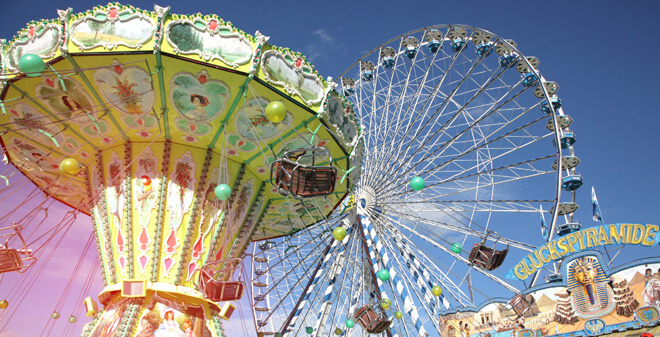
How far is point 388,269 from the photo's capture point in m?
13.3

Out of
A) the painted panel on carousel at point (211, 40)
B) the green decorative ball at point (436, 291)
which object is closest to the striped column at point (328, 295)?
the green decorative ball at point (436, 291)

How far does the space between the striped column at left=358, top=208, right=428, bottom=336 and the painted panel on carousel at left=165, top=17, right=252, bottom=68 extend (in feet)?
24.7

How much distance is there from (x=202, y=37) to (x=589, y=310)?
11951 mm

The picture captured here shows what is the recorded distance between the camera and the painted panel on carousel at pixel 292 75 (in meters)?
8.63

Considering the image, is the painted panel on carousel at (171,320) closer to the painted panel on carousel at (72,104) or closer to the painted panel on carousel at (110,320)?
the painted panel on carousel at (110,320)

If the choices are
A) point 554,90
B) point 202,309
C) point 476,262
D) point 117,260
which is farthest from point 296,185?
point 554,90

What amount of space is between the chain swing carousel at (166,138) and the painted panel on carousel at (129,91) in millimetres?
29

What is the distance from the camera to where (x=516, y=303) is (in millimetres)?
13555

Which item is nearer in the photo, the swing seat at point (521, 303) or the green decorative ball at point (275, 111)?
the green decorative ball at point (275, 111)

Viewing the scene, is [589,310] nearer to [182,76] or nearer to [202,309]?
[202,309]

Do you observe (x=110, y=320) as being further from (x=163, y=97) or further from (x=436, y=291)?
(x=436, y=291)

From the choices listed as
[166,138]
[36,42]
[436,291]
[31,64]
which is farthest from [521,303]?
[36,42]

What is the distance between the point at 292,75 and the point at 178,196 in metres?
3.61

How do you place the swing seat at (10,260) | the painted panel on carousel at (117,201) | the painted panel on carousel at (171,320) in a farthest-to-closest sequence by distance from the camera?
the painted panel on carousel at (117,201) < the swing seat at (10,260) < the painted panel on carousel at (171,320)
